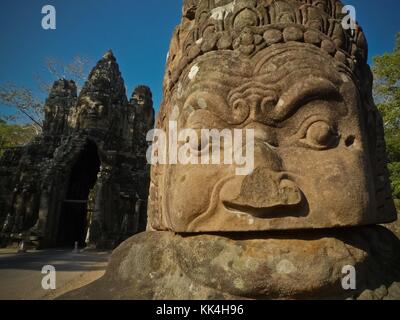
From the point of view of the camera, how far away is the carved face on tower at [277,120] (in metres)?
1.43

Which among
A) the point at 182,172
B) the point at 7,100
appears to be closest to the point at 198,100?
the point at 182,172

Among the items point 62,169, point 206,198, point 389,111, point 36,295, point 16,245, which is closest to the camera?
point 206,198

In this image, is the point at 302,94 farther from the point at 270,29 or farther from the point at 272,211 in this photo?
the point at 272,211

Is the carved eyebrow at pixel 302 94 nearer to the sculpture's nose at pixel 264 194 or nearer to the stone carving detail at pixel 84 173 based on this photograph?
the sculpture's nose at pixel 264 194

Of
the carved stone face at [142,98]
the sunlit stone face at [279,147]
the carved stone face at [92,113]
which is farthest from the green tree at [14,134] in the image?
the sunlit stone face at [279,147]

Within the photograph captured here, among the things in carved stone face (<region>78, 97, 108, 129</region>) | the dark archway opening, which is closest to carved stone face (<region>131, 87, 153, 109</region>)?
carved stone face (<region>78, 97, 108, 129</region>)

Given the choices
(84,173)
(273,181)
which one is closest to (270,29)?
(273,181)

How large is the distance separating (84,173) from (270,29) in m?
14.5

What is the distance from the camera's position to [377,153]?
6.58 feet

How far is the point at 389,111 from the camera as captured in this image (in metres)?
9.95

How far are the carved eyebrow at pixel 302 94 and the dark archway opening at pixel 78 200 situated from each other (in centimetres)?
1259

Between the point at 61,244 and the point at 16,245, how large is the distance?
6.02 feet

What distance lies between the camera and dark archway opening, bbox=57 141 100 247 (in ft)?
41.8
